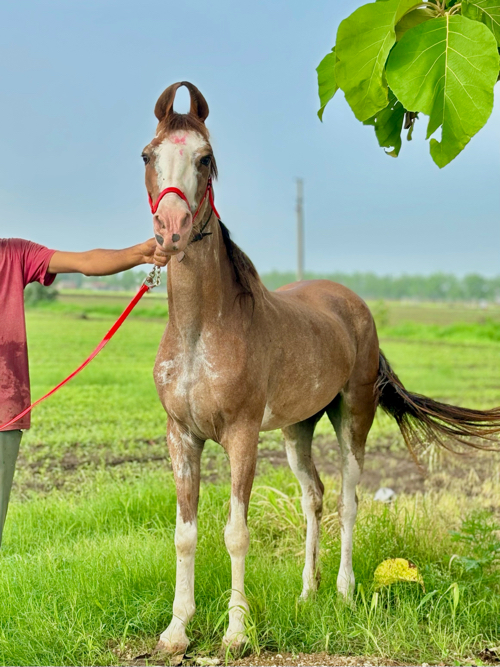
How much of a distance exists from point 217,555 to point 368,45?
9.44 feet

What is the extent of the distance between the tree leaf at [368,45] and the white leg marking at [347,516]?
91.4 inches

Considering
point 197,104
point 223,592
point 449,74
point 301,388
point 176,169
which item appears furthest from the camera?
point 301,388

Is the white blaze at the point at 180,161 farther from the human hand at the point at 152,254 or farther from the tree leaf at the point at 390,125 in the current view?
the tree leaf at the point at 390,125

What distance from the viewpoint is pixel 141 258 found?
10.6 ft

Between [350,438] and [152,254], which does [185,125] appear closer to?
[152,254]

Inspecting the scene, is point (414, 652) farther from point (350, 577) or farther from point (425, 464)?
point (425, 464)

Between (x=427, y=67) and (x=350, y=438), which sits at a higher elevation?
(x=427, y=67)

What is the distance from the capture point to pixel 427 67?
8.45 ft

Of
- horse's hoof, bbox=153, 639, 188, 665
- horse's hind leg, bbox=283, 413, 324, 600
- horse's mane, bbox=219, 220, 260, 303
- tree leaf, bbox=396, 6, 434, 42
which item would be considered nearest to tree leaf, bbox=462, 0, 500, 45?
tree leaf, bbox=396, 6, 434, 42

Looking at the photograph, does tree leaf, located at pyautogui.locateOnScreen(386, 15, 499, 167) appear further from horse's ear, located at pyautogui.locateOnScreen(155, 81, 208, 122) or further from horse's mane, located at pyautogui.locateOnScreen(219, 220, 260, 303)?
horse's mane, located at pyautogui.locateOnScreen(219, 220, 260, 303)

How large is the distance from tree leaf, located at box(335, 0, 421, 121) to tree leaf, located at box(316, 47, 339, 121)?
39cm

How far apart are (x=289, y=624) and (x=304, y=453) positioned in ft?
3.54

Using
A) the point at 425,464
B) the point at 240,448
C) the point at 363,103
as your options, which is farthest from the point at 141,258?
the point at 425,464

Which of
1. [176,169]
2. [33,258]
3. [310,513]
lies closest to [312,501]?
[310,513]
